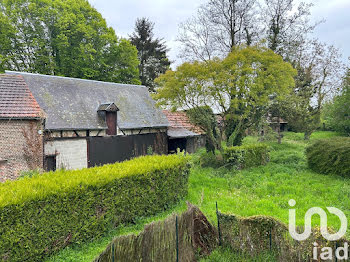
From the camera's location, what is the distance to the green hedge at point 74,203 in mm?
4910

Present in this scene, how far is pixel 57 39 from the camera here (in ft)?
→ 73.0

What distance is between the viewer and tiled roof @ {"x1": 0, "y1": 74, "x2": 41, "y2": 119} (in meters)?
11.7

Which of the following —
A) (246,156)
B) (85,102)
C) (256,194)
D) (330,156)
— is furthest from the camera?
(85,102)

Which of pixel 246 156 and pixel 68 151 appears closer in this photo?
pixel 246 156

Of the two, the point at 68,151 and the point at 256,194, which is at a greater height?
the point at 68,151

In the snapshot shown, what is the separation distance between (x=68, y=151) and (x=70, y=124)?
1.49 m

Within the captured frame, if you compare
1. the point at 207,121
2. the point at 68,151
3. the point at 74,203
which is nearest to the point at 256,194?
the point at 207,121

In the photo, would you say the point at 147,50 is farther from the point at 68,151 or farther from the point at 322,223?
the point at 322,223

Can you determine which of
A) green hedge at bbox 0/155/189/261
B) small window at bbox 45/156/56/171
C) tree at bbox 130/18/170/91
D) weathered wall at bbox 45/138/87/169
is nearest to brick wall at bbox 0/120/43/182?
small window at bbox 45/156/56/171

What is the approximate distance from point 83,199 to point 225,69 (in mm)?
10302

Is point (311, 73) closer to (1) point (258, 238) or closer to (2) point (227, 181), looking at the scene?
(2) point (227, 181)

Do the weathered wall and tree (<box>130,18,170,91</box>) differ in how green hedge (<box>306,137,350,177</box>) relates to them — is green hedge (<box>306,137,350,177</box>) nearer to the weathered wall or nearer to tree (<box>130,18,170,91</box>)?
the weathered wall

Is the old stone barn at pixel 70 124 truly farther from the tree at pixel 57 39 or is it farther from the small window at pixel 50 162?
the tree at pixel 57 39

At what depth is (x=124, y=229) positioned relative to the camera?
22.1 feet
